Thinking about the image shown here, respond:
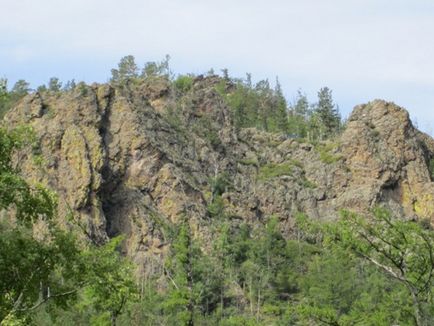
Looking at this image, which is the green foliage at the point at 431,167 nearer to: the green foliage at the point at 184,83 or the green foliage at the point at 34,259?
the green foliage at the point at 184,83

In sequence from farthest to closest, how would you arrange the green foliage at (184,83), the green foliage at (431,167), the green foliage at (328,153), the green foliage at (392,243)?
1. the green foliage at (184,83)
2. the green foliage at (431,167)
3. the green foliage at (328,153)
4. the green foliage at (392,243)

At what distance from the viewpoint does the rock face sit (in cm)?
9381

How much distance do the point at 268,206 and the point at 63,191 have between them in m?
33.0

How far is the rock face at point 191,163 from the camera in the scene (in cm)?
9381

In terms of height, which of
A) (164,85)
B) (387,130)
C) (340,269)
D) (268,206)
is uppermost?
(164,85)

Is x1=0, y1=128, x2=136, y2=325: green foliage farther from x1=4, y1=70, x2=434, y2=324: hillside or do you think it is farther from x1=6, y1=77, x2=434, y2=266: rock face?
x1=4, y1=70, x2=434, y2=324: hillside

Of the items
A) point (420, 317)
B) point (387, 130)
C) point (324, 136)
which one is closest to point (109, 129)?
point (387, 130)

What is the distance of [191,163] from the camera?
108 metres

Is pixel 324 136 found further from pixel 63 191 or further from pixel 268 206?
pixel 63 191

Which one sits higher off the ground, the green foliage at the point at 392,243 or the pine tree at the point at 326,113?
the pine tree at the point at 326,113

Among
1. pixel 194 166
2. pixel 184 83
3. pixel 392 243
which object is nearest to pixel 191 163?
pixel 194 166

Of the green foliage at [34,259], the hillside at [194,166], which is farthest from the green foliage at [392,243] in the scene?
the hillside at [194,166]

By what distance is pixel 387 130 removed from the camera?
385ft

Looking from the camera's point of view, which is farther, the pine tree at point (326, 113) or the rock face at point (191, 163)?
the pine tree at point (326, 113)
